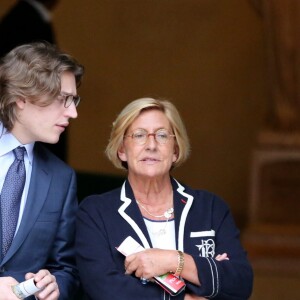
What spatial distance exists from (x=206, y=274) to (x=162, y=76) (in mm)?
5196

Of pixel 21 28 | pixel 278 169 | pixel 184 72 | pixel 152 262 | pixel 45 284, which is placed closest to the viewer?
pixel 45 284

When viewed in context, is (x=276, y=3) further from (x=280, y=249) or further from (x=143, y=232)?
(x=143, y=232)

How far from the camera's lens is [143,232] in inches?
173

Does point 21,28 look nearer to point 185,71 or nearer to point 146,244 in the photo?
point 146,244

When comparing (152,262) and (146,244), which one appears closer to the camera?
(152,262)

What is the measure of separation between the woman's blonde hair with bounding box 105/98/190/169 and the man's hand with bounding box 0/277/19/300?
683 millimetres

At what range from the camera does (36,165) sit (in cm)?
438

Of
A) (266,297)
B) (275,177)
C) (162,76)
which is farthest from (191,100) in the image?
(266,297)

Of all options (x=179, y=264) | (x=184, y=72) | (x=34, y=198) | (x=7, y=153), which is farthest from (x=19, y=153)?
(x=184, y=72)

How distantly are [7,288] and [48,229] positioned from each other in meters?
0.30

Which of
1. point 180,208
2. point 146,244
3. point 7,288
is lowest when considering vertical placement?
point 7,288

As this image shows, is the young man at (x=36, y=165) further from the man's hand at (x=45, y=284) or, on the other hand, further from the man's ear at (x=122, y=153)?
the man's ear at (x=122, y=153)

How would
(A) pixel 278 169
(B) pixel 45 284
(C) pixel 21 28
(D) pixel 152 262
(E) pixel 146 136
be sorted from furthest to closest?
(A) pixel 278 169, (C) pixel 21 28, (E) pixel 146 136, (D) pixel 152 262, (B) pixel 45 284

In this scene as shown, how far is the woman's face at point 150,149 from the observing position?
447cm
